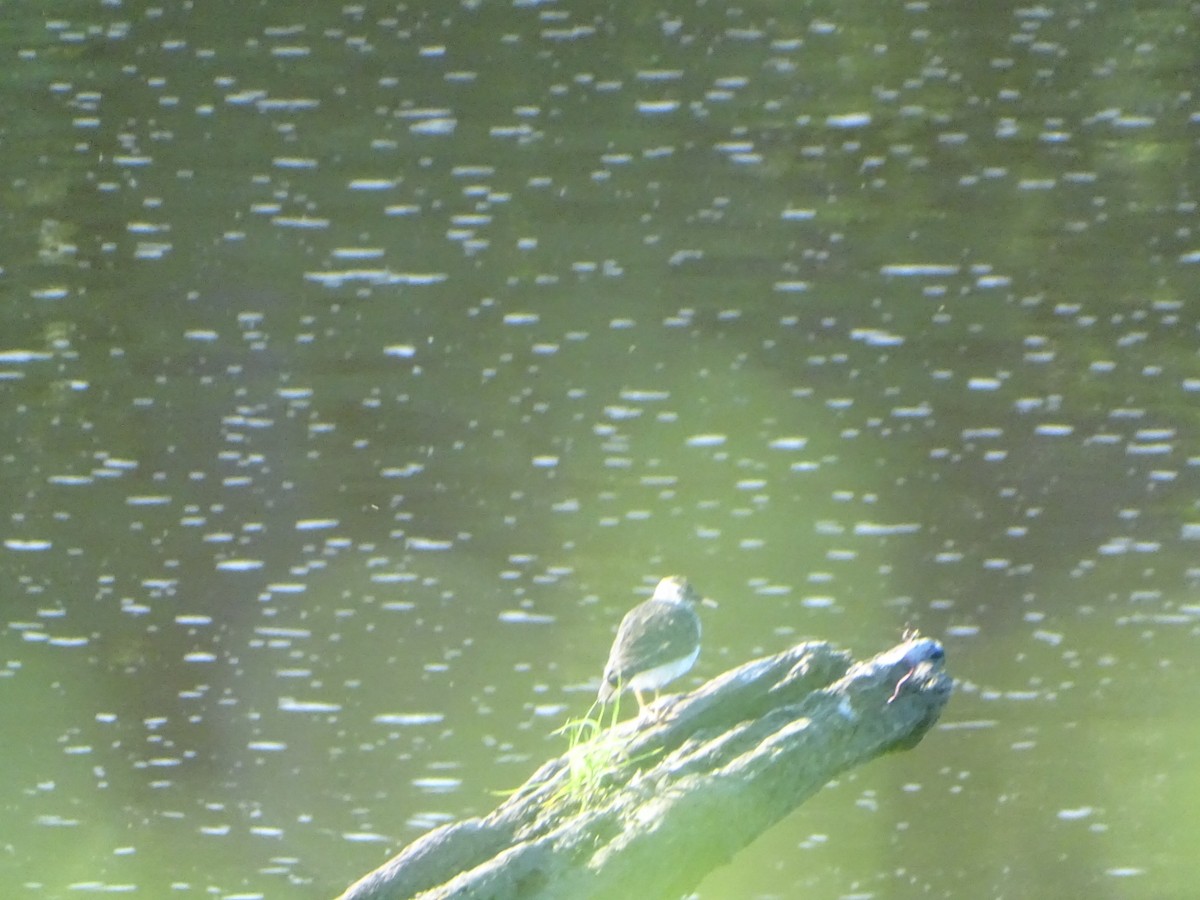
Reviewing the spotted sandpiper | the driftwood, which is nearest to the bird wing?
the spotted sandpiper

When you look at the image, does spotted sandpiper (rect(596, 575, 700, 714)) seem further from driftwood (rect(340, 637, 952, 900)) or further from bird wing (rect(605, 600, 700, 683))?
driftwood (rect(340, 637, 952, 900))

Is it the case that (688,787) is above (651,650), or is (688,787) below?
above

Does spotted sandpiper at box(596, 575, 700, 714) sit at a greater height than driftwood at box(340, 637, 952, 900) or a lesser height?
lesser

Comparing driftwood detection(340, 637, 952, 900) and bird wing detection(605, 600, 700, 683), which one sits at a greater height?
driftwood detection(340, 637, 952, 900)

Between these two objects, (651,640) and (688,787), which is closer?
(688,787)

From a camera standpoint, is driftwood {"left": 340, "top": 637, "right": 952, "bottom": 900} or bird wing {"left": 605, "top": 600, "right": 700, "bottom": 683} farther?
bird wing {"left": 605, "top": 600, "right": 700, "bottom": 683}

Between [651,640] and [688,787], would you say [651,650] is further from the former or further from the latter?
[688,787]

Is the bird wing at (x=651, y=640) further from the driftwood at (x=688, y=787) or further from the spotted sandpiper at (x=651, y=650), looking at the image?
the driftwood at (x=688, y=787)

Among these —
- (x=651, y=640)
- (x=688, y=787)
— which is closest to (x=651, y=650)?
(x=651, y=640)
